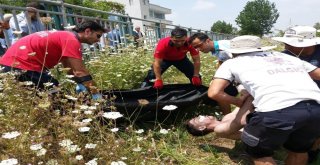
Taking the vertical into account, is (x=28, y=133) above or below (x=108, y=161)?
above

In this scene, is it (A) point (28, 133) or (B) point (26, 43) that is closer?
(A) point (28, 133)

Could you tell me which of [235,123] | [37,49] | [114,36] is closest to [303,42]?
[235,123]

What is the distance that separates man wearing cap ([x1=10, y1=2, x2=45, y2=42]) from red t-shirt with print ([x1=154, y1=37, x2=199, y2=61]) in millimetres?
1714

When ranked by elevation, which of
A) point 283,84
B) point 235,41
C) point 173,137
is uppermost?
point 235,41

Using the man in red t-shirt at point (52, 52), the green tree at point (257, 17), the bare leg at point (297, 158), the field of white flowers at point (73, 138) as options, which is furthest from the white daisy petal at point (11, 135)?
the green tree at point (257, 17)

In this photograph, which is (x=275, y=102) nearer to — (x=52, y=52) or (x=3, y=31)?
(x=52, y=52)

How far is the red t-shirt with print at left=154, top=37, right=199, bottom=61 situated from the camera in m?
5.20

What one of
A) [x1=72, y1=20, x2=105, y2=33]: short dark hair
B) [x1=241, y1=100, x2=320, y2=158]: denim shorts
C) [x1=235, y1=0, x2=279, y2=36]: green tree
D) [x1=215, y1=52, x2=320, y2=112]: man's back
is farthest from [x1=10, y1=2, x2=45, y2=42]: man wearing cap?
[x1=235, y1=0, x2=279, y2=36]: green tree

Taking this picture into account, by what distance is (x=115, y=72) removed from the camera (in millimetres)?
5043

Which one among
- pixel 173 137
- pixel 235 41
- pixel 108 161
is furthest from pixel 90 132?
pixel 235 41

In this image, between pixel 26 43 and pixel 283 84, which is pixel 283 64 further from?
pixel 26 43

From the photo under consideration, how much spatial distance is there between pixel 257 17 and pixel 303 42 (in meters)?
82.8

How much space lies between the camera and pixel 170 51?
5363 millimetres

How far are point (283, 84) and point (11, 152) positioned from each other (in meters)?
1.85
